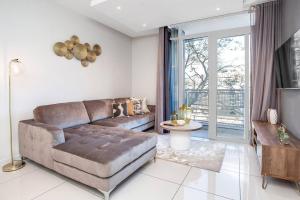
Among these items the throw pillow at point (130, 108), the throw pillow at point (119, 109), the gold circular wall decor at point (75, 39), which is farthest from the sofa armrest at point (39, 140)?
the throw pillow at point (130, 108)

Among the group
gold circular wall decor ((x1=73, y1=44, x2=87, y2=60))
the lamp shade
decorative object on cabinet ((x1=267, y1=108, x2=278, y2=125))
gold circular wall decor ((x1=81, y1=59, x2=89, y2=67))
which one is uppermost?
gold circular wall decor ((x1=73, y1=44, x2=87, y2=60))

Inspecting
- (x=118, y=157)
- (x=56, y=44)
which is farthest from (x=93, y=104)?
(x=118, y=157)

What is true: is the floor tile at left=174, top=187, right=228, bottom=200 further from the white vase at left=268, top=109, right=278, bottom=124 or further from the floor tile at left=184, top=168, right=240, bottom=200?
the white vase at left=268, top=109, right=278, bottom=124

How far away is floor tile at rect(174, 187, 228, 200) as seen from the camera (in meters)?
1.76

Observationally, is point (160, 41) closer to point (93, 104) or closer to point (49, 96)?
point (93, 104)

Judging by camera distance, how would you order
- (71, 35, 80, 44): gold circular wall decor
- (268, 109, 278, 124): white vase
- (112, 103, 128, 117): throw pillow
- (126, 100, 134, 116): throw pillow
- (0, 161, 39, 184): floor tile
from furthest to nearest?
(126, 100, 134, 116): throw pillow < (112, 103, 128, 117): throw pillow < (71, 35, 80, 44): gold circular wall decor < (268, 109, 278, 124): white vase < (0, 161, 39, 184): floor tile

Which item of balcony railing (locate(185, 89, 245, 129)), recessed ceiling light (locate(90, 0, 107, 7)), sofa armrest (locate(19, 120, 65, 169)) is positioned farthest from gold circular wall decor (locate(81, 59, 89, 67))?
balcony railing (locate(185, 89, 245, 129))

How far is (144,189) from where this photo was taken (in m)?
1.92

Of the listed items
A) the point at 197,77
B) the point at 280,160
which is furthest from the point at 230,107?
the point at 280,160

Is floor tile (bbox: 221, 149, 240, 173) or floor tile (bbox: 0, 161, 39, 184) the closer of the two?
floor tile (bbox: 0, 161, 39, 184)

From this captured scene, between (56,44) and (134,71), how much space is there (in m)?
2.39

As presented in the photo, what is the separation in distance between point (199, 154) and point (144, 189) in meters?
1.31

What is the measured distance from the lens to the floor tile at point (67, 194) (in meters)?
1.76

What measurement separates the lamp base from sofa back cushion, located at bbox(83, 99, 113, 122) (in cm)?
128
